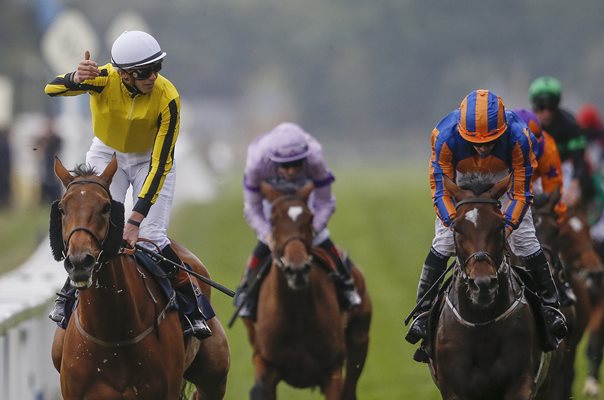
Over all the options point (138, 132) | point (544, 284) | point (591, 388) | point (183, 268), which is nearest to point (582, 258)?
point (591, 388)

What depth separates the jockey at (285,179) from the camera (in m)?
9.78

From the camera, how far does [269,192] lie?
9.55 metres

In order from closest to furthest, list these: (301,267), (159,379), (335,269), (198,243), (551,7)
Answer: (159,379) → (301,267) → (335,269) → (198,243) → (551,7)

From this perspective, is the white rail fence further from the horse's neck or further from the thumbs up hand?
the thumbs up hand

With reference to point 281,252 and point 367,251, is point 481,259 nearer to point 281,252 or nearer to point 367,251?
point 281,252

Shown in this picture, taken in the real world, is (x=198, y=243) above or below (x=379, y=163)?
below

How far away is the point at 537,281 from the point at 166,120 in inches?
92.4

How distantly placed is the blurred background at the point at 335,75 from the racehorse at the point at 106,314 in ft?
76.7

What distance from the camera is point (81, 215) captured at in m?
6.50

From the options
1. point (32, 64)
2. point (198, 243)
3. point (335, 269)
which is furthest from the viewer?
point (32, 64)

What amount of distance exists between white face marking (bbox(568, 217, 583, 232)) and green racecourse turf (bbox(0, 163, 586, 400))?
1372 mm

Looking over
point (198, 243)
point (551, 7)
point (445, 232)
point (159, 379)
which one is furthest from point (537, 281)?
point (551, 7)

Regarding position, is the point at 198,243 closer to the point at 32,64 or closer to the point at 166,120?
the point at 166,120

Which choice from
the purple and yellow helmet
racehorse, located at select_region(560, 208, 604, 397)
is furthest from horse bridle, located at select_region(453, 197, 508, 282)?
racehorse, located at select_region(560, 208, 604, 397)
